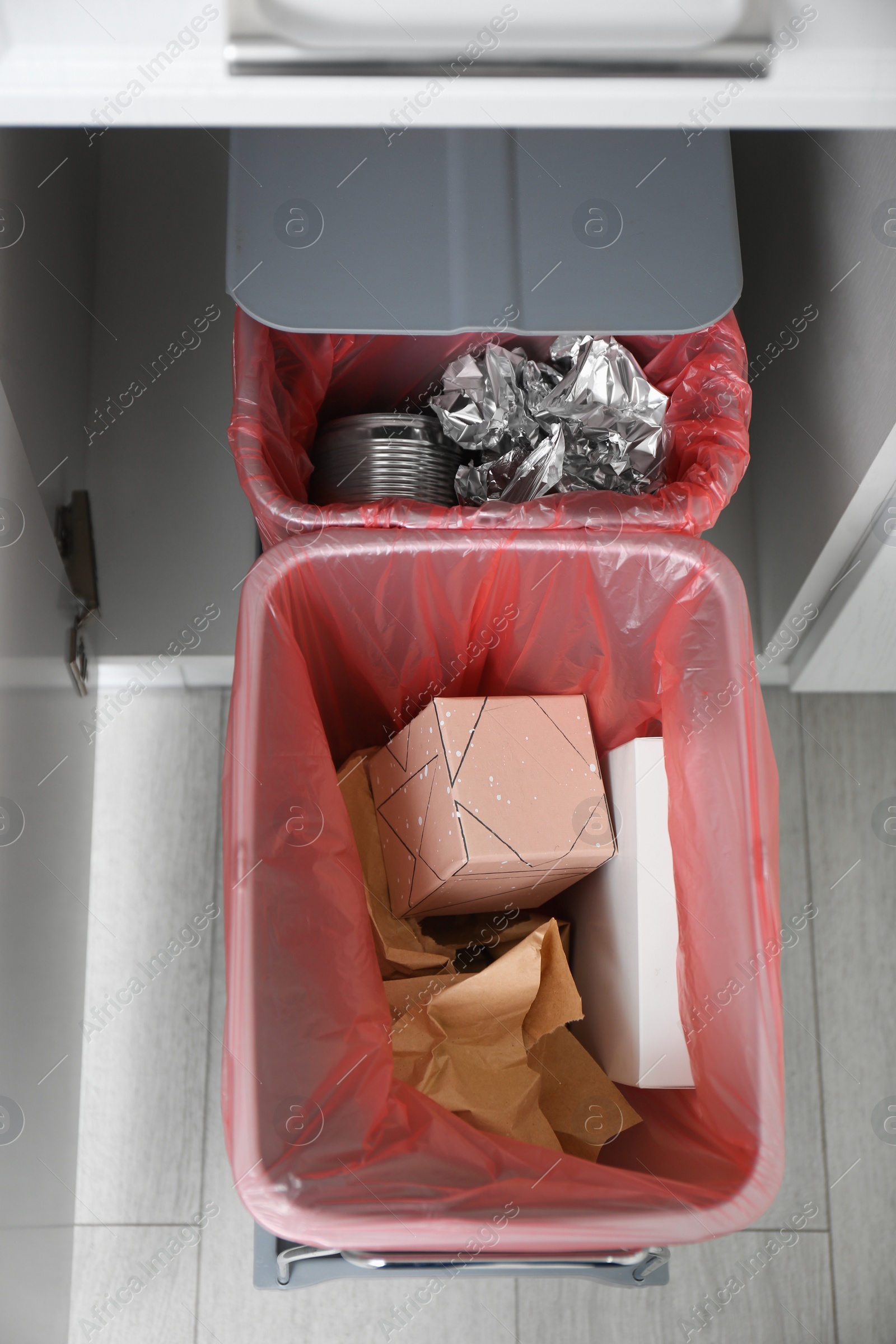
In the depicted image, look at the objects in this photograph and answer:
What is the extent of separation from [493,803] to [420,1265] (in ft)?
0.98

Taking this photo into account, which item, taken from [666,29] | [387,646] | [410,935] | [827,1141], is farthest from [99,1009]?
[666,29]

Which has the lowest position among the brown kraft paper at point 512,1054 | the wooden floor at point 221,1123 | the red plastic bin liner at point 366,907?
the wooden floor at point 221,1123

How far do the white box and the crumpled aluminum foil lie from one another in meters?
0.22

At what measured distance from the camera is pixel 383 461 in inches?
31.0

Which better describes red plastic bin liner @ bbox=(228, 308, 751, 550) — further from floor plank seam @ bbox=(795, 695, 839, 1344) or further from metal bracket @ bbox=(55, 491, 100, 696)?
floor plank seam @ bbox=(795, 695, 839, 1344)

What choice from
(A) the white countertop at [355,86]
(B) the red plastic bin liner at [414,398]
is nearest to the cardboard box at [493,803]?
(B) the red plastic bin liner at [414,398]

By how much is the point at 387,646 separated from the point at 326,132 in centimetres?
38

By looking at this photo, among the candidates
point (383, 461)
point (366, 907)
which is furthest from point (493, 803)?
point (383, 461)

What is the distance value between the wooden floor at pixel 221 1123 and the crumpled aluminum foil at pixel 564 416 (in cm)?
39

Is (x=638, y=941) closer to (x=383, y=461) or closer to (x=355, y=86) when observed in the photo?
(x=383, y=461)

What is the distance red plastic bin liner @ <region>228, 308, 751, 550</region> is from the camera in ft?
2.32

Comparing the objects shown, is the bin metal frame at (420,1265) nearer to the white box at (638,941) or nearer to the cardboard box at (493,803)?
the white box at (638,941)

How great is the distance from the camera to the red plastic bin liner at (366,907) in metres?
0.58

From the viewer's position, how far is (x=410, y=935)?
79cm
